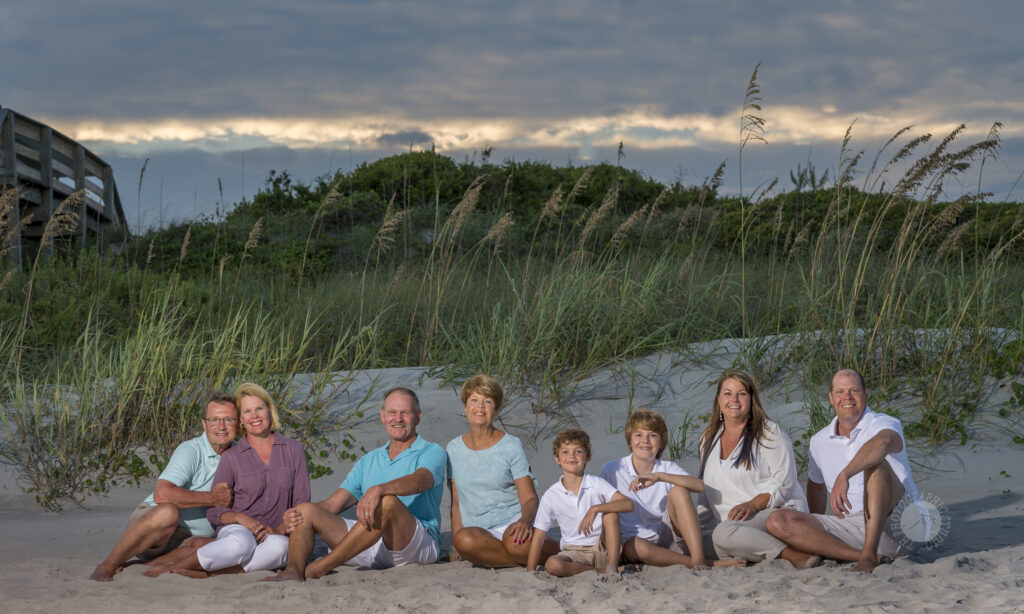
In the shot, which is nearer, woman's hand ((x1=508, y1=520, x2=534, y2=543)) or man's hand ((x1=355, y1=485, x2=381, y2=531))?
man's hand ((x1=355, y1=485, x2=381, y2=531))

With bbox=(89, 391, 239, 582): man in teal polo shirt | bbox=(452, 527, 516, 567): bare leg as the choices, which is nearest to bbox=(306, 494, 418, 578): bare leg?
bbox=(452, 527, 516, 567): bare leg

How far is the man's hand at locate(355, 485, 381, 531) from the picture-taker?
460 cm

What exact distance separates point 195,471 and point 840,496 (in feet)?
10.8

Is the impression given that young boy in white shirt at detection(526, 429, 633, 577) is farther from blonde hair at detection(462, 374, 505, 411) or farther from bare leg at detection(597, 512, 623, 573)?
blonde hair at detection(462, 374, 505, 411)

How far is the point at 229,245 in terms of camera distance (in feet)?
52.2

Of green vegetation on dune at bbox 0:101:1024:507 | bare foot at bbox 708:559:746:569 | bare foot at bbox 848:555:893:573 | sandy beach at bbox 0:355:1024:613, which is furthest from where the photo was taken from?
green vegetation on dune at bbox 0:101:1024:507

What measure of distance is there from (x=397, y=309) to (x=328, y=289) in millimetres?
1533

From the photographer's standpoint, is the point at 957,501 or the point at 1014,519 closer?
the point at 1014,519

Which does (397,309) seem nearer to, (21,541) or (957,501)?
(21,541)

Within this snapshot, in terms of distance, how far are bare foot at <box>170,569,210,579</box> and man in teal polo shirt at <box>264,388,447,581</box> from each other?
0.37m

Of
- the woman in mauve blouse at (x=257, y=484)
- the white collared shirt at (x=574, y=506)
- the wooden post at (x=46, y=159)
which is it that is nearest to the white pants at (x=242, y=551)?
the woman in mauve blouse at (x=257, y=484)

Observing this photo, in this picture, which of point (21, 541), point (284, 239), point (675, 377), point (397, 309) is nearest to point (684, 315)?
point (675, 377)

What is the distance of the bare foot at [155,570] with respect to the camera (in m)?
4.80

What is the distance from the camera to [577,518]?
15.5 feet
